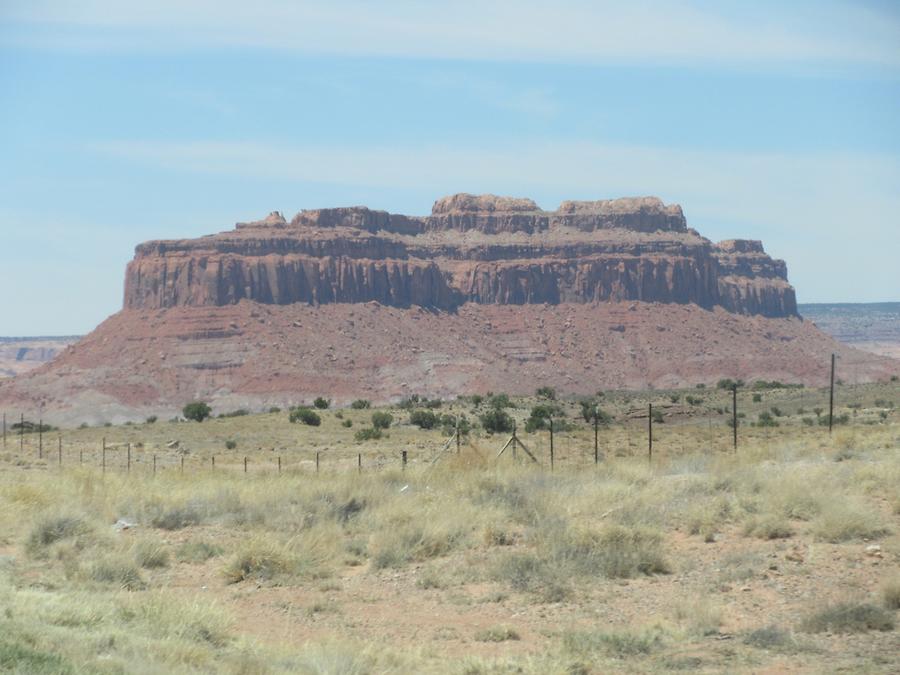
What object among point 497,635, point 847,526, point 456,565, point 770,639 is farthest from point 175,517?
point 770,639

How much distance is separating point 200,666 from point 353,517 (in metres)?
9.86

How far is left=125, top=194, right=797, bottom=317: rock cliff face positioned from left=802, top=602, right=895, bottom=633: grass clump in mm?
155541

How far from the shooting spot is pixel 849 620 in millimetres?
13078

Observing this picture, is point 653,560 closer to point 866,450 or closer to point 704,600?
point 704,600

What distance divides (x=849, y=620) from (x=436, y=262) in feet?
573

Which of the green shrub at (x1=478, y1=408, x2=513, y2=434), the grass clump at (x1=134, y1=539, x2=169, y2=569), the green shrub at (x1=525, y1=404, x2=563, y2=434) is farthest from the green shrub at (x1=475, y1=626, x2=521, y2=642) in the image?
the green shrub at (x1=478, y1=408, x2=513, y2=434)

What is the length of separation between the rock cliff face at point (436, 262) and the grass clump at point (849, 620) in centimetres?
15554

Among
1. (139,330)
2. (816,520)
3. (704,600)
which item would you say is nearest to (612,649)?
(704,600)

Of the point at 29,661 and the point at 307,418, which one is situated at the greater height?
the point at 29,661

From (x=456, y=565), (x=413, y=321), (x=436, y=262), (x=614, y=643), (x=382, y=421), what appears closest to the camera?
(x=614, y=643)

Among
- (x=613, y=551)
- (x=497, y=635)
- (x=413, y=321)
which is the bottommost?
(x=497, y=635)

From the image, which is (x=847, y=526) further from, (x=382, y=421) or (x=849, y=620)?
(x=382, y=421)

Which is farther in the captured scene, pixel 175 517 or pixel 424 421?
pixel 424 421

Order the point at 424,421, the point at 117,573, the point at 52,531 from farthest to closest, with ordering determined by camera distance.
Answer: the point at 424,421 < the point at 52,531 < the point at 117,573
